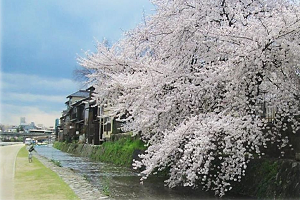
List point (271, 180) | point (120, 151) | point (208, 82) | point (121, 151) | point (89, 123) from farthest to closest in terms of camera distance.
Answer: point (89, 123) < point (120, 151) < point (121, 151) < point (208, 82) < point (271, 180)

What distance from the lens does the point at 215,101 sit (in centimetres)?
1056

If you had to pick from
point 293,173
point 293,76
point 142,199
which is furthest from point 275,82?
point 142,199

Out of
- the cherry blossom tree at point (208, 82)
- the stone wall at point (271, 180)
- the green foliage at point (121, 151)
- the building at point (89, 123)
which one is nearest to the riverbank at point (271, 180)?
the stone wall at point (271, 180)

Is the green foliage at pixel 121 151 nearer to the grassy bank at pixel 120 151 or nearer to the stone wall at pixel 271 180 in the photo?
the grassy bank at pixel 120 151

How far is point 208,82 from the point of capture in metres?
9.98

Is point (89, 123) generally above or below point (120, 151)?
above

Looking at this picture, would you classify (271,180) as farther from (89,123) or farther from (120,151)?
(89,123)

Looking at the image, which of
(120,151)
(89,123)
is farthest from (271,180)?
(89,123)

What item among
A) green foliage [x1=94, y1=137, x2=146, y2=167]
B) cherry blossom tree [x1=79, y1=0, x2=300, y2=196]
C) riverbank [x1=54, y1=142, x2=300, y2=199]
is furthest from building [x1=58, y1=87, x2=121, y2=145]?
riverbank [x1=54, y1=142, x2=300, y2=199]

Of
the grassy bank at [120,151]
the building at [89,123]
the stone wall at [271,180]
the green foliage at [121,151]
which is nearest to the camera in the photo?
the stone wall at [271,180]

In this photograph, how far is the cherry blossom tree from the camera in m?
8.52

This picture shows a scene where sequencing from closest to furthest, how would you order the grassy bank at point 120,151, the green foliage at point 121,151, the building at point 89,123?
the grassy bank at point 120,151 → the green foliage at point 121,151 → the building at point 89,123

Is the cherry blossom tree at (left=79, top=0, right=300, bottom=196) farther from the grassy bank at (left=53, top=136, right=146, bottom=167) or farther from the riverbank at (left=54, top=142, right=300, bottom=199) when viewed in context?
the grassy bank at (left=53, top=136, right=146, bottom=167)

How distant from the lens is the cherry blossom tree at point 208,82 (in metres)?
8.52
